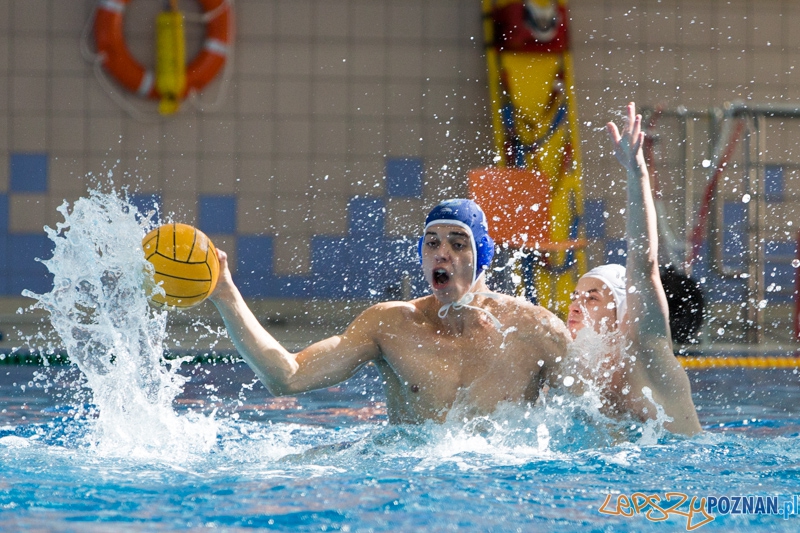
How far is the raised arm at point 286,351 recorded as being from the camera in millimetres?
2918

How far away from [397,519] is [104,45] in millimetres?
6631

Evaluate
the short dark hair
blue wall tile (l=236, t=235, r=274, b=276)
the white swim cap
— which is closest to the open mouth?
the white swim cap

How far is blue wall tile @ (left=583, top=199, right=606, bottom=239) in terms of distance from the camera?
8.49 metres

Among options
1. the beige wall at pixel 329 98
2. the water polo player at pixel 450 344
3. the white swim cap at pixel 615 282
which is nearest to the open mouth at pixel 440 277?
the water polo player at pixel 450 344

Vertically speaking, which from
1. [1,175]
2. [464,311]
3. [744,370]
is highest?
[1,175]

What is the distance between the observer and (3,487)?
2.69 meters

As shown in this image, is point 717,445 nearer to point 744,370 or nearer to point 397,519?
point 397,519

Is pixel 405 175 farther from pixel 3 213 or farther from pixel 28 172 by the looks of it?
pixel 3 213

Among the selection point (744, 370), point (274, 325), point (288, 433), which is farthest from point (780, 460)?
point (274, 325)

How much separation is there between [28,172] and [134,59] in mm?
1273

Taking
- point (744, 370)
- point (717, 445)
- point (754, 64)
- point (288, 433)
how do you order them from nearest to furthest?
point (717, 445) < point (288, 433) < point (744, 370) < point (754, 64)

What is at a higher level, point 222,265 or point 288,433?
point 222,265

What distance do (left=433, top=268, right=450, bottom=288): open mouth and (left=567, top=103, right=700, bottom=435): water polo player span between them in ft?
1.57

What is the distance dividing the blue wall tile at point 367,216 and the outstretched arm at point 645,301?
534 cm
